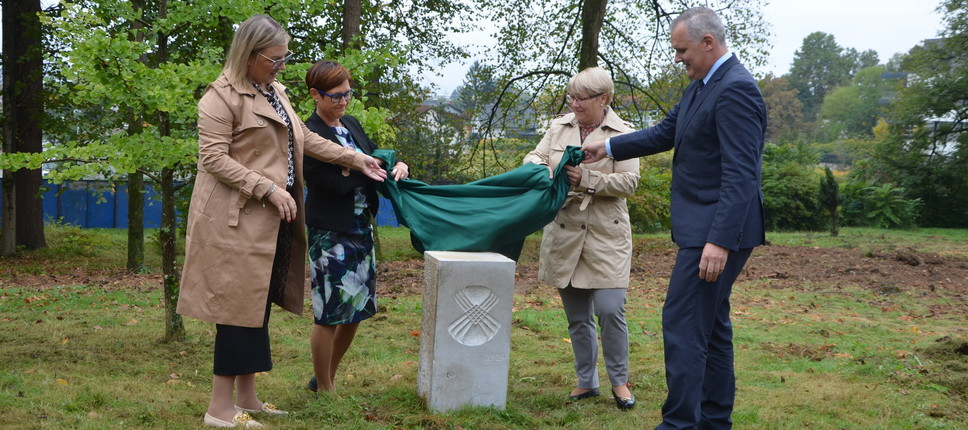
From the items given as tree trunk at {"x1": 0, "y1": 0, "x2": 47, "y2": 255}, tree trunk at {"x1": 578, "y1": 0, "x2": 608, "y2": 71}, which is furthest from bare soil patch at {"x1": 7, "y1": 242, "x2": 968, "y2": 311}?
tree trunk at {"x1": 578, "y1": 0, "x2": 608, "y2": 71}

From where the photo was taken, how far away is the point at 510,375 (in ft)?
19.0

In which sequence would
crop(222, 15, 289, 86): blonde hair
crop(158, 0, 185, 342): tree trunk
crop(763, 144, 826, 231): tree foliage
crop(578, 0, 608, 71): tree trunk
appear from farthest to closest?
crop(763, 144, 826, 231): tree foliage
crop(578, 0, 608, 71): tree trunk
crop(158, 0, 185, 342): tree trunk
crop(222, 15, 289, 86): blonde hair

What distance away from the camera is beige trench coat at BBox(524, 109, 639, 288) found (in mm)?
4805

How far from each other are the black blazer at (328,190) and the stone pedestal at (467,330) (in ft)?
1.98

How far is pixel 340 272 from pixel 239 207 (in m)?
0.81

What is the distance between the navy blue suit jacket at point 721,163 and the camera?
371 centimetres

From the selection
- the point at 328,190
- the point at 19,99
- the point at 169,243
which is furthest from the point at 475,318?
the point at 19,99

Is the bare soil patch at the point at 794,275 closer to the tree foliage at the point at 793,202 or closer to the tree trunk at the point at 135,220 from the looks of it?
the tree trunk at the point at 135,220

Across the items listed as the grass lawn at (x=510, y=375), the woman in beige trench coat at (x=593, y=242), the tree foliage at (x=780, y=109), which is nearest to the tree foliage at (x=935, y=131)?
the grass lawn at (x=510, y=375)

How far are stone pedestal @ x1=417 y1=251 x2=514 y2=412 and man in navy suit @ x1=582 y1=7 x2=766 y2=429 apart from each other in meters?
0.94

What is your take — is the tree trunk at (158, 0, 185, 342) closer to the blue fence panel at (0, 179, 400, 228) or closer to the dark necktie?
the dark necktie

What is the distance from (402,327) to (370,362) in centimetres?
167

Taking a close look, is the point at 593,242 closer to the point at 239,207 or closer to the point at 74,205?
the point at 239,207

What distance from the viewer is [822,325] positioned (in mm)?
8508
